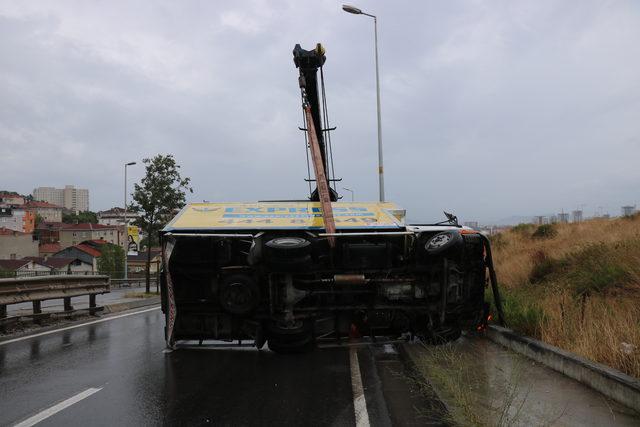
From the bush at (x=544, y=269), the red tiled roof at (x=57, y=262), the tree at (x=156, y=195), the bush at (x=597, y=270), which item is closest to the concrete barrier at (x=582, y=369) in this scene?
the bush at (x=597, y=270)

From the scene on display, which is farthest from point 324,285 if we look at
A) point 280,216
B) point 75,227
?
point 75,227

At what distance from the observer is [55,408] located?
4949 millimetres

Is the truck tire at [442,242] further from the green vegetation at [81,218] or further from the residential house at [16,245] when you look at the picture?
the green vegetation at [81,218]

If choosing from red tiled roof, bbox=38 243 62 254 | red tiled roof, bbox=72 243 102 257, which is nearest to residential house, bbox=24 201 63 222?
red tiled roof, bbox=38 243 62 254

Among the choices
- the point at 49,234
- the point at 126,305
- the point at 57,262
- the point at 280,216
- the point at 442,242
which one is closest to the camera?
the point at 442,242

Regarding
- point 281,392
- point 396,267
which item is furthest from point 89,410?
point 396,267

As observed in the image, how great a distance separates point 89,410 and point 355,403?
2.56 metres

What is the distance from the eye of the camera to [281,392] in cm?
556

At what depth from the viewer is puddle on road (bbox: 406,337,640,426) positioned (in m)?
4.11

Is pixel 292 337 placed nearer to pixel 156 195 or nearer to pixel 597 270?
pixel 597 270

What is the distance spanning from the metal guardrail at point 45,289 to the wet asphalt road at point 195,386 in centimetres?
130

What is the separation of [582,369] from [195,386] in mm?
4121

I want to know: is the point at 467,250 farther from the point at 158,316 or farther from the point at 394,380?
the point at 158,316

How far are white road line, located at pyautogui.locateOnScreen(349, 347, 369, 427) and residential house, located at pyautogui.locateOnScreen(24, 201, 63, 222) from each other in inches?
7411
